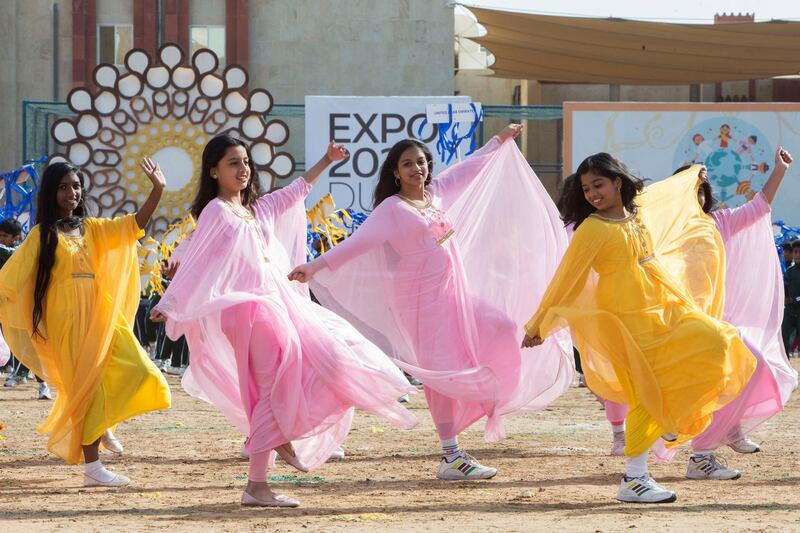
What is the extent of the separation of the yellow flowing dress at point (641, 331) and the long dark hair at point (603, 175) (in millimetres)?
109

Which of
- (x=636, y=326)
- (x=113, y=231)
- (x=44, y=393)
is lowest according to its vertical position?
(x=44, y=393)

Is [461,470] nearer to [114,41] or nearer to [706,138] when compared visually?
[706,138]

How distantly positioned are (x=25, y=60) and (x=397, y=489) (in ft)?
75.1

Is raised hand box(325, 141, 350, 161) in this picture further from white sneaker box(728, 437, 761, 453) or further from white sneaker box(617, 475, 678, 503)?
white sneaker box(728, 437, 761, 453)

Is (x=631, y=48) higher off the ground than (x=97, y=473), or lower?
higher

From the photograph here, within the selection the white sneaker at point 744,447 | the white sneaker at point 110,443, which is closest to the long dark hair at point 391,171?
the white sneaker at point 110,443

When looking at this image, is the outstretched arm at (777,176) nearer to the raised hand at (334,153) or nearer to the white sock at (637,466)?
the white sock at (637,466)

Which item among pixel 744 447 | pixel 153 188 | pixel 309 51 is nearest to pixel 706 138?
pixel 309 51

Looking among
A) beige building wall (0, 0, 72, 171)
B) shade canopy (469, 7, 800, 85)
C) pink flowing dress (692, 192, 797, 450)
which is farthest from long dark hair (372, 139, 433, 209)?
beige building wall (0, 0, 72, 171)

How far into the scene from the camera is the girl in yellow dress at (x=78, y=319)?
733 cm

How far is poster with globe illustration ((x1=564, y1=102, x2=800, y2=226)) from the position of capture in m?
21.7

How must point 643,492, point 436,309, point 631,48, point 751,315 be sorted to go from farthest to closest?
point 631,48 → point 751,315 → point 436,309 → point 643,492

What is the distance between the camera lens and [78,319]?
24.4 feet

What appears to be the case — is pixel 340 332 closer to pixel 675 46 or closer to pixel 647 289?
pixel 647 289
